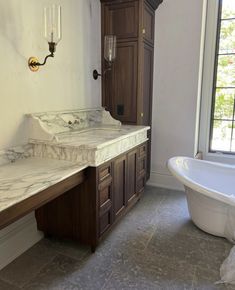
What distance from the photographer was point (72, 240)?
7.04 ft

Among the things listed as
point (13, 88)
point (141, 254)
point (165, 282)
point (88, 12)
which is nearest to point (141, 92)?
point (88, 12)

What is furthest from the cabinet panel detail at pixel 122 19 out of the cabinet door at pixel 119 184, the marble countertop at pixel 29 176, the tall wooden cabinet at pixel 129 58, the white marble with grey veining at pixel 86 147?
the marble countertop at pixel 29 176

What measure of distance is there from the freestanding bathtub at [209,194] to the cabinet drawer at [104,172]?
A: 62 cm

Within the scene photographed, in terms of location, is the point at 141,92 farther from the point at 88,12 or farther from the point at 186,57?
the point at 88,12

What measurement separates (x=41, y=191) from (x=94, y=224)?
25.9 inches

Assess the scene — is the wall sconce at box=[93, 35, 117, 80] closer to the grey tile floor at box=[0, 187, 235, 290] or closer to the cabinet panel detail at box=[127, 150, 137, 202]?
the cabinet panel detail at box=[127, 150, 137, 202]

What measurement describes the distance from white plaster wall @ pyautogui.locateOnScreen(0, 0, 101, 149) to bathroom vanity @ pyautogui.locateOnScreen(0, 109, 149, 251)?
146mm

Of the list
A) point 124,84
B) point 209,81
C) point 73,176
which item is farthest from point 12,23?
point 209,81

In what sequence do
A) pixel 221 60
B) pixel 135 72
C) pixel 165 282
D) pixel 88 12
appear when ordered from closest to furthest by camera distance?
pixel 165 282 → pixel 88 12 → pixel 135 72 → pixel 221 60

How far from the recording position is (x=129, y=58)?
2.86 metres

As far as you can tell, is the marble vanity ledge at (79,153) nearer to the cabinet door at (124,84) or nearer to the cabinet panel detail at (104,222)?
the cabinet panel detail at (104,222)

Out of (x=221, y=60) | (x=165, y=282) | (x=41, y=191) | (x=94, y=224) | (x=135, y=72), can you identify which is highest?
(x=221, y=60)

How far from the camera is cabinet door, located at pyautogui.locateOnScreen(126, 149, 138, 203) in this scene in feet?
8.30

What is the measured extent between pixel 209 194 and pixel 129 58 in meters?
1.71
